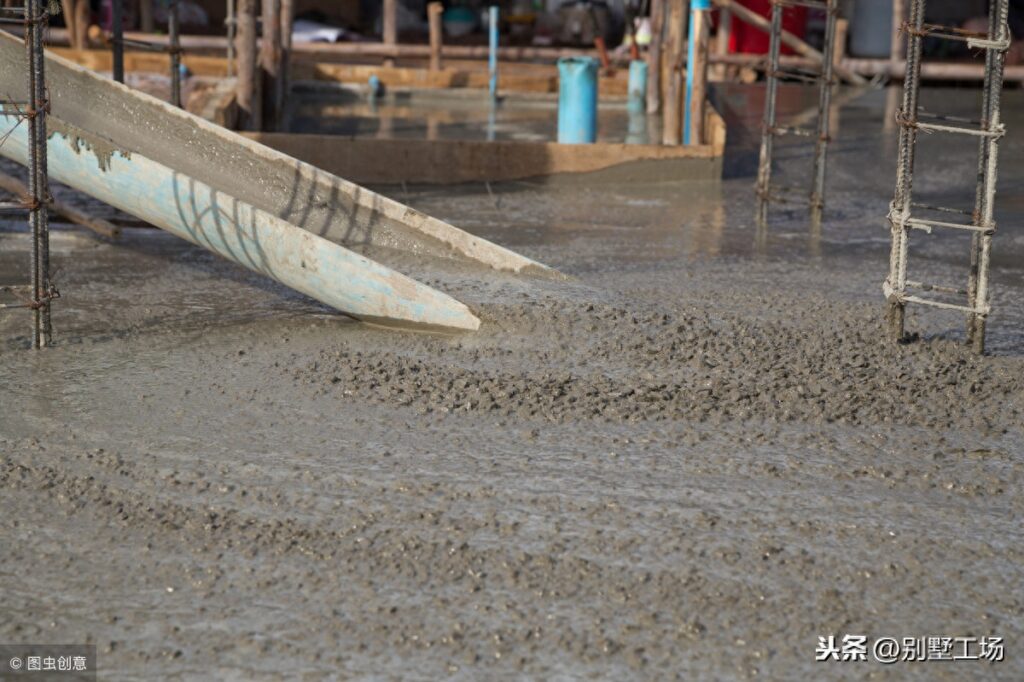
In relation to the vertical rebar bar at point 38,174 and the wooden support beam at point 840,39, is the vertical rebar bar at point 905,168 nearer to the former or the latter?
the vertical rebar bar at point 38,174

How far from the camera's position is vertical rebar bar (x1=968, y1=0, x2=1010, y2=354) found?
6.46m

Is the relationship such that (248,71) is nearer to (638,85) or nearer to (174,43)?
(174,43)

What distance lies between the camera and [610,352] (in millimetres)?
6656

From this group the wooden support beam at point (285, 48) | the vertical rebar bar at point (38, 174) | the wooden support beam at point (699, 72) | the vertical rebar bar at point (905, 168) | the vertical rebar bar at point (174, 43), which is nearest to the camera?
the vertical rebar bar at point (38, 174)

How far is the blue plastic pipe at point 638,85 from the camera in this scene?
55.3ft

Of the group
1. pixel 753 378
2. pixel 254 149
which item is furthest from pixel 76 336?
pixel 753 378

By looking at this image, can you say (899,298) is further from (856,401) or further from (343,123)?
(343,123)

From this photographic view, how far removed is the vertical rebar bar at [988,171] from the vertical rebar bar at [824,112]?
141 inches

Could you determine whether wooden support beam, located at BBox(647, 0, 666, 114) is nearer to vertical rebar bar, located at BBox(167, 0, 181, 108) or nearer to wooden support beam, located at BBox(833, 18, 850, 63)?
wooden support beam, located at BBox(833, 18, 850, 63)

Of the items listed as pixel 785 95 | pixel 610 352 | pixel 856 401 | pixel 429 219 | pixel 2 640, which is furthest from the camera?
pixel 785 95

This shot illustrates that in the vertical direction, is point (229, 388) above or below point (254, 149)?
below

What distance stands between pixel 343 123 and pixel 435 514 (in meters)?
10.6

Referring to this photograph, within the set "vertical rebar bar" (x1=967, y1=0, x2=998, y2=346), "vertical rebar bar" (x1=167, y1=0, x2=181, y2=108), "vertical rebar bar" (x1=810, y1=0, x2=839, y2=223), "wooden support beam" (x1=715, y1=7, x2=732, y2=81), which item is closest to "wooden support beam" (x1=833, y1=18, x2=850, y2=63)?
"wooden support beam" (x1=715, y1=7, x2=732, y2=81)

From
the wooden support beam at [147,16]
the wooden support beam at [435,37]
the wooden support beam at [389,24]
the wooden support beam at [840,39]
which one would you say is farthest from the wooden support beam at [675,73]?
the wooden support beam at [147,16]
